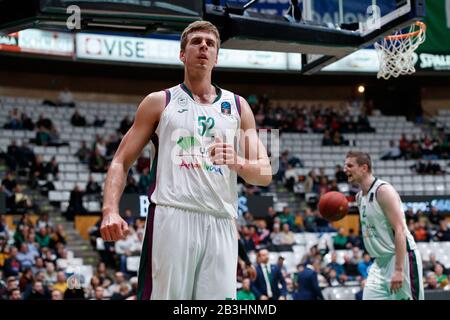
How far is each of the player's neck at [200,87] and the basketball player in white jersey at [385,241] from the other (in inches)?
126

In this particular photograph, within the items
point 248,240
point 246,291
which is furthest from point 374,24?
point 248,240

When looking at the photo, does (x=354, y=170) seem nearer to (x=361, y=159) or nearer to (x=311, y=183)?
(x=361, y=159)

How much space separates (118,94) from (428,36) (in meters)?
10.9

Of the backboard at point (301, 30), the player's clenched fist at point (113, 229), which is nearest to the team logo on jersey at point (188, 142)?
the player's clenched fist at point (113, 229)

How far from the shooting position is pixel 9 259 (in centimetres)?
1428

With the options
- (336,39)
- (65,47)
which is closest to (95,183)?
(65,47)

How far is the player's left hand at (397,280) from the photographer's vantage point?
6.87m

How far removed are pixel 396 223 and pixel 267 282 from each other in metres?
7.07

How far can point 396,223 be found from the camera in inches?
277

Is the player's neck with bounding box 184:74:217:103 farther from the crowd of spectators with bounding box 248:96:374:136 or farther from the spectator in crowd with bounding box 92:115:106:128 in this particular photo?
the crowd of spectators with bounding box 248:96:374:136

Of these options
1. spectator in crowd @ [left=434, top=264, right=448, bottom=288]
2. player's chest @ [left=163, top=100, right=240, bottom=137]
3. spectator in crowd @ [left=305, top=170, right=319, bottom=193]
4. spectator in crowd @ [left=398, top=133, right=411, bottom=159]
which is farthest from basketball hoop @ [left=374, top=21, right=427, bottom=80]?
spectator in crowd @ [left=398, top=133, right=411, bottom=159]

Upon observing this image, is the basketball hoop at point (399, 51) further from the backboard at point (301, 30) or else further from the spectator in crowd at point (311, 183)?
the spectator in crowd at point (311, 183)
